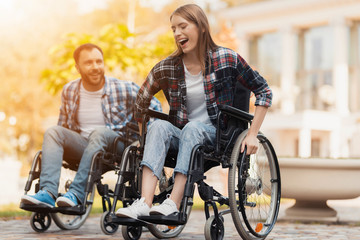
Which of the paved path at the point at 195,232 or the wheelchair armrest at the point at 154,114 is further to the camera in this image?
the paved path at the point at 195,232

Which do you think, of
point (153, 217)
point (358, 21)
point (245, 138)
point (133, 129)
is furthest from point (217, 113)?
point (358, 21)

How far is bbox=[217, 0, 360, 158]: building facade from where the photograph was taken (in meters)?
22.6

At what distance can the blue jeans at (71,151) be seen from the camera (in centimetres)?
371

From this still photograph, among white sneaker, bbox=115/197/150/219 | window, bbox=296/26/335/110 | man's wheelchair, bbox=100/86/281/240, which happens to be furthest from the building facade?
white sneaker, bbox=115/197/150/219

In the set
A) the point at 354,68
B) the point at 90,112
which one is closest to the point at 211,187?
the point at 90,112

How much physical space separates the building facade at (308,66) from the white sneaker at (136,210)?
1894 cm

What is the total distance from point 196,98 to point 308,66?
21.9 m

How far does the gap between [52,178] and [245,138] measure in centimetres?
122

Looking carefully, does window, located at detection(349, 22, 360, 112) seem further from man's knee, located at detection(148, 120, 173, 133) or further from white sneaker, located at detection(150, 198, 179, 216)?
white sneaker, located at detection(150, 198, 179, 216)

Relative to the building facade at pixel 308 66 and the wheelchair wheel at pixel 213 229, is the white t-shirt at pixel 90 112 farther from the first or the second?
the building facade at pixel 308 66

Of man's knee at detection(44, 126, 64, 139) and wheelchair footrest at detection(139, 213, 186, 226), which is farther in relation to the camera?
man's knee at detection(44, 126, 64, 139)

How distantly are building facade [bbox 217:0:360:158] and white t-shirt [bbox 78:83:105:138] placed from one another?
58.5 ft

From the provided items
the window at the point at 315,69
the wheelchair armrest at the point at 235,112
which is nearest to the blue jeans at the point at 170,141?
the wheelchair armrest at the point at 235,112

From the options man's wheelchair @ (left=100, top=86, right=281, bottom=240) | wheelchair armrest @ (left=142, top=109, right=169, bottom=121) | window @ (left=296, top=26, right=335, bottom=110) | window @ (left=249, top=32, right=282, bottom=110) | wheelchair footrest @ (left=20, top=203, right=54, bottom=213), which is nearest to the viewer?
man's wheelchair @ (left=100, top=86, right=281, bottom=240)
